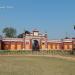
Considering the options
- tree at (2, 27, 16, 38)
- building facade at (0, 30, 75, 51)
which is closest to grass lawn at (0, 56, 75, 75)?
building facade at (0, 30, 75, 51)

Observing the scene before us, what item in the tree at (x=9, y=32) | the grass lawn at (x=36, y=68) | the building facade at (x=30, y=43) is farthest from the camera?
the tree at (x=9, y=32)

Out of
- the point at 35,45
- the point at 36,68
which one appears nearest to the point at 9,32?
the point at 35,45

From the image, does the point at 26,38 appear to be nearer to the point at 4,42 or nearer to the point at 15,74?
the point at 4,42

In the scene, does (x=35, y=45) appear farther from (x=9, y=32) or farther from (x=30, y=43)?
(x=9, y=32)

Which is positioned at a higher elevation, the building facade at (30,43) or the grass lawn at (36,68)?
the building facade at (30,43)

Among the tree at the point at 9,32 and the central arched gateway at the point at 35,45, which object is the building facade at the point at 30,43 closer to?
the central arched gateway at the point at 35,45

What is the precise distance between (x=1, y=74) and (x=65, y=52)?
2356 inches

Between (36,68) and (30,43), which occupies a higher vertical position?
(30,43)

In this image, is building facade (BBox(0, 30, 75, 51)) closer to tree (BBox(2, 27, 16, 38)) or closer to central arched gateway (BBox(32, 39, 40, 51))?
central arched gateway (BBox(32, 39, 40, 51))

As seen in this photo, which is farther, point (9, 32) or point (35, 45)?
point (9, 32)

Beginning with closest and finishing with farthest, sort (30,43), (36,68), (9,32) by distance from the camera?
1. (36,68)
2. (30,43)
3. (9,32)

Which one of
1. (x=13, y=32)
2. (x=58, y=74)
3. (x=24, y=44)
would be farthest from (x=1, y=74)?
(x=13, y=32)

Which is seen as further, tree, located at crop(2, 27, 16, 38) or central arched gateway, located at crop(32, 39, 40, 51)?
tree, located at crop(2, 27, 16, 38)

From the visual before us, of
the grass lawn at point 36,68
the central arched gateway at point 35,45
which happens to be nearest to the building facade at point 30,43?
the central arched gateway at point 35,45
